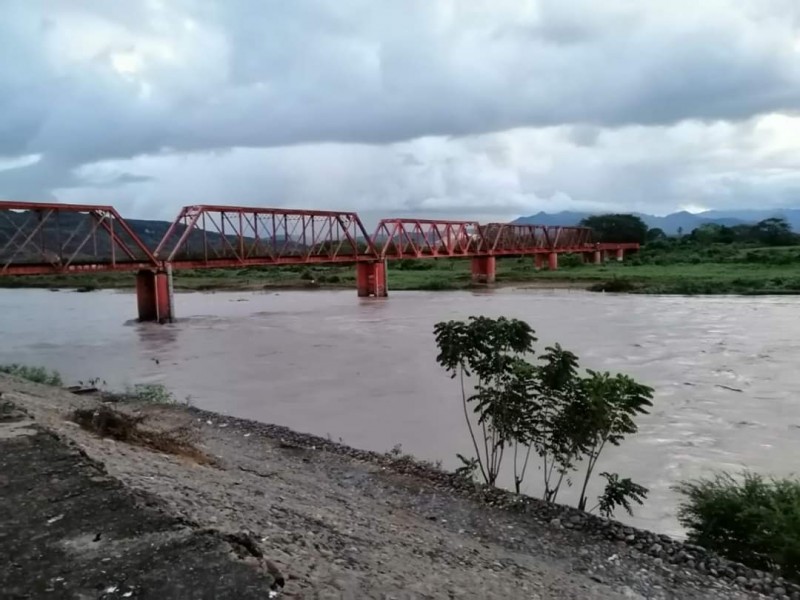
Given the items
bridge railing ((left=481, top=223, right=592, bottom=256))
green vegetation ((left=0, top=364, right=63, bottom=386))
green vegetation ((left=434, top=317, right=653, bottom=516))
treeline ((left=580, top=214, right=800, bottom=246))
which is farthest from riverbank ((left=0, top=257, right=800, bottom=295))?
green vegetation ((left=434, top=317, right=653, bottom=516))

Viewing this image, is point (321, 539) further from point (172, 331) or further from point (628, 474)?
point (172, 331)

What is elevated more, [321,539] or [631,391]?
[631,391]

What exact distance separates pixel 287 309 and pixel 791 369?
3015cm

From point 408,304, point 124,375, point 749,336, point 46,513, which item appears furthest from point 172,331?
point 46,513

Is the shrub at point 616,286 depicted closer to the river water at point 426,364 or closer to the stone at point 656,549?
the river water at point 426,364

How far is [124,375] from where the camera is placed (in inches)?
747

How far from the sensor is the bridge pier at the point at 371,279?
50.1 metres

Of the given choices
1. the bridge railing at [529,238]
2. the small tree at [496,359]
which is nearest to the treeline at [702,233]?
the bridge railing at [529,238]

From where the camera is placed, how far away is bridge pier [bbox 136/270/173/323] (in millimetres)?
34500

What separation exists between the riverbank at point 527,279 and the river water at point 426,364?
6.35 m

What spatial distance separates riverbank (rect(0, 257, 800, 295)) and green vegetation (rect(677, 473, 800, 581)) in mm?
42809

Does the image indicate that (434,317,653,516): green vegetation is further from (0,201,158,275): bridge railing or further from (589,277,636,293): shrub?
(589,277,636,293): shrub

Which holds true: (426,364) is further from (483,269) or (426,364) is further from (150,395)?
(483,269)

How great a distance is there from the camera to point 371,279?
50.3 meters
